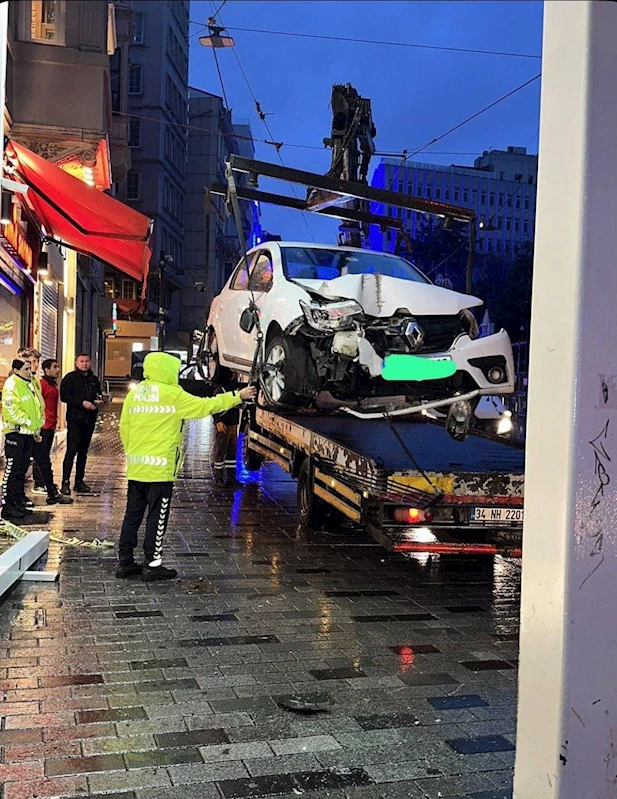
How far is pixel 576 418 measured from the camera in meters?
2.66

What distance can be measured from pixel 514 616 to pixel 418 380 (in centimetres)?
242

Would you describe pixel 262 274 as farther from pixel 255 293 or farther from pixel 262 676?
pixel 262 676

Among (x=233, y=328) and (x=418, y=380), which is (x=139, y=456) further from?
(x=233, y=328)

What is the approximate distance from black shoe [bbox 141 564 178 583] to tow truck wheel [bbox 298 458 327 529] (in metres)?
2.02

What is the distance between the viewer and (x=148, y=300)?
Answer: 5638cm

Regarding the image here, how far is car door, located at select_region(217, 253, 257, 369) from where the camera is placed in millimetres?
9830

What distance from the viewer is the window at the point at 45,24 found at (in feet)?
39.8

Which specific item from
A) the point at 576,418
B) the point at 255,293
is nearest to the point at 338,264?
the point at 255,293

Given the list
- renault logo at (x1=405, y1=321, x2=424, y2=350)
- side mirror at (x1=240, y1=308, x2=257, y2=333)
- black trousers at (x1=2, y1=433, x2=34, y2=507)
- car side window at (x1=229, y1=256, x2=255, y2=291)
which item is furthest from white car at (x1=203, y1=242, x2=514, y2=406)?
black trousers at (x1=2, y1=433, x2=34, y2=507)

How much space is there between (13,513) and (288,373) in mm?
3574

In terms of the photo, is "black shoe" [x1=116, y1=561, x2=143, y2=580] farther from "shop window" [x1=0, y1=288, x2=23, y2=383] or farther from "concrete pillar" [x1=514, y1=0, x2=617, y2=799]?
"shop window" [x1=0, y1=288, x2=23, y2=383]

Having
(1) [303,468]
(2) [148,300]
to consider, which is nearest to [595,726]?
(1) [303,468]

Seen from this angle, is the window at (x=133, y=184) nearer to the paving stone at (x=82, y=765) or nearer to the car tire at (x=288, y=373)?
the car tire at (x=288, y=373)

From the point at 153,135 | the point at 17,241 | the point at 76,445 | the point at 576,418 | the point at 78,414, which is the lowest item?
the point at 76,445
